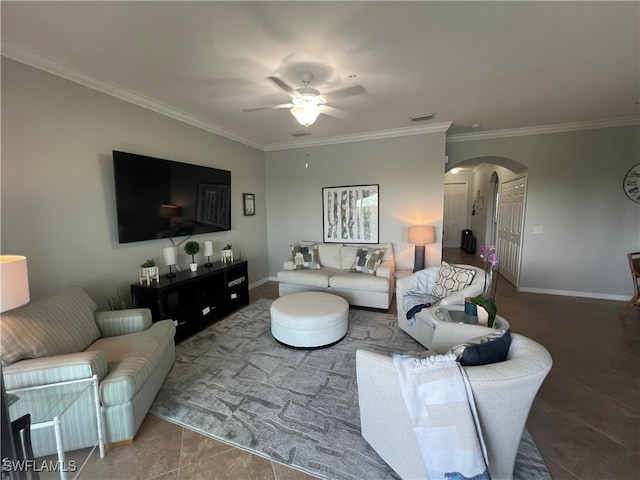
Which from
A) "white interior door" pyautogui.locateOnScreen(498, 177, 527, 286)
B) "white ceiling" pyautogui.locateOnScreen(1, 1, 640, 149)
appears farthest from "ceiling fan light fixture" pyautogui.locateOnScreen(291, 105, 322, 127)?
"white interior door" pyautogui.locateOnScreen(498, 177, 527, 286)

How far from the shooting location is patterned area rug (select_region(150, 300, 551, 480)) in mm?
Answer: 1606

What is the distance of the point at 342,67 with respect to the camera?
235 cm

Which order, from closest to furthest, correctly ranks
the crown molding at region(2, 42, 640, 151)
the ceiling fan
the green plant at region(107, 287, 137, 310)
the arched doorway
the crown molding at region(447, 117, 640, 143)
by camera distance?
the crown molding at region(2, 42, 640, 151) < the ceiling fan < the green plant at region(107, 287, 137, 310) < the crown molding at region(447, 117, 640, 143) < the arched doorway

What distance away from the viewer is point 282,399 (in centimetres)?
211

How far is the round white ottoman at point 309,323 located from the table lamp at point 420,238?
178 centimetres

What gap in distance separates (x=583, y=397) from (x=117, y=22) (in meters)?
4.40

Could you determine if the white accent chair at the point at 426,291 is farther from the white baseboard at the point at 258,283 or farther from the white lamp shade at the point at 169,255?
the white baseboard at the point at 258,283

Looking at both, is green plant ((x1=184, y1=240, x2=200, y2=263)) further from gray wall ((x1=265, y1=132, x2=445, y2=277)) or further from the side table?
gray wall ((x1=265, y1=132, x2=445, y2=277))

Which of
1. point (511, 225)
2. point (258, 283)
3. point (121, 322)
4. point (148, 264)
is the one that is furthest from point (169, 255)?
point (511, 225)

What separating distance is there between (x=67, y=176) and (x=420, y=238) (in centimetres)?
426

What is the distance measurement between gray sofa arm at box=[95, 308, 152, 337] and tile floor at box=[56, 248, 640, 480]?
78 cm

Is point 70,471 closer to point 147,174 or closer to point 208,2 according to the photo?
point 147,174

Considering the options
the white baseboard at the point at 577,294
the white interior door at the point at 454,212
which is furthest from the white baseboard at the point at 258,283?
the white interior door at the point at 454,212

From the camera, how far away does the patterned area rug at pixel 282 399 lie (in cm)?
161
